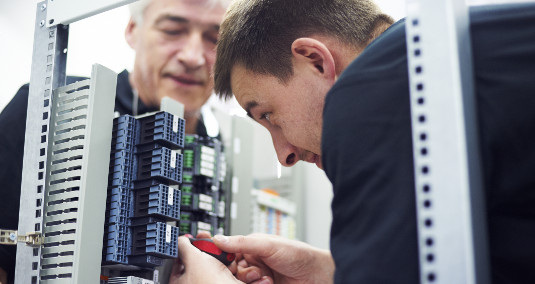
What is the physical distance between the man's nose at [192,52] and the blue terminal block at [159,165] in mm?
1154

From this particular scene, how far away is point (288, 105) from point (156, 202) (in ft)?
1.24

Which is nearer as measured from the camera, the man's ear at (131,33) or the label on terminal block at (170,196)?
the label on terminal block at (170,196)

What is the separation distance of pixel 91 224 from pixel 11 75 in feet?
4.97

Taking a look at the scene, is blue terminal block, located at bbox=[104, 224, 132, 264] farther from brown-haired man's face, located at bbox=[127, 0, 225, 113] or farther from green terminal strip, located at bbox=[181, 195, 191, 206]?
brown-haired man's face, located at bbox=[127, 0, 225, 113]

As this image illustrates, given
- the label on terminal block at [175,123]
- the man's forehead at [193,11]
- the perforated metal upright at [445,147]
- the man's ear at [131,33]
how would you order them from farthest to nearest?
the man's ear at [131,33] < the man's forehead at [193,11] < the label on terminal block at [175,123] < the perforated metal upright at [445,147]

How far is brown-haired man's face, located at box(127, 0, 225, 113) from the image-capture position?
2.44 meters

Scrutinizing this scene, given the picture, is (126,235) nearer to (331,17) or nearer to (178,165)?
(178,165)

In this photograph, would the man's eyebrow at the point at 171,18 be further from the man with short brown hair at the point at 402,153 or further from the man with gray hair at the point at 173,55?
the man with short brown hair at the point at 402,153

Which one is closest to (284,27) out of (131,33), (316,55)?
(316,55)

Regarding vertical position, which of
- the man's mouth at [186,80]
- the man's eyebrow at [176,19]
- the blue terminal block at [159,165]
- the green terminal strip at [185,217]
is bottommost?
the green terminal strip at [185,217]

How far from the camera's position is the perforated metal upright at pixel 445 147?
604 millimetres

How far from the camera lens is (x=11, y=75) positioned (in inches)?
96.3

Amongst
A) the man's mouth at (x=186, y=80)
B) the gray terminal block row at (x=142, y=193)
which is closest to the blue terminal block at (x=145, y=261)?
the gray terminal block row at (x=142, y=193)

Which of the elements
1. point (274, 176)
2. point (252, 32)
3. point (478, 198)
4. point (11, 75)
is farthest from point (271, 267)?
point (274, 176)
